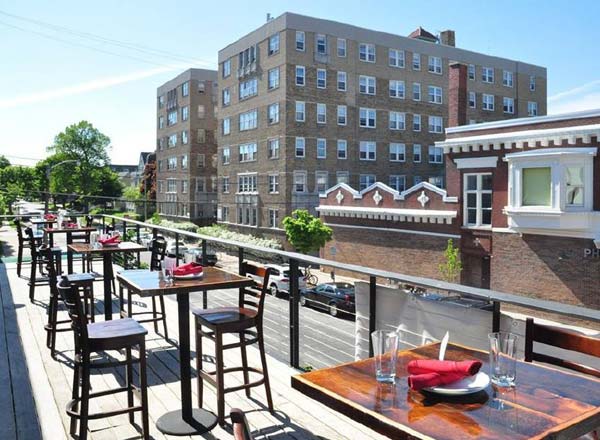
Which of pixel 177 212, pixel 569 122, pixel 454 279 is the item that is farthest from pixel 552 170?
pixel 177 212

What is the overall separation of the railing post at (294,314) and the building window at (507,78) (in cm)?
5079

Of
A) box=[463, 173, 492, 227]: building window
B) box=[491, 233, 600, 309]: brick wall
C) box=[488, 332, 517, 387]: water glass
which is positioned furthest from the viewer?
box=[463, 173, 492, 227]: building window

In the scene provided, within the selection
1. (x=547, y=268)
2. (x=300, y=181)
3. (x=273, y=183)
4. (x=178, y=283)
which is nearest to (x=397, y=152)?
(x=300, y=181)

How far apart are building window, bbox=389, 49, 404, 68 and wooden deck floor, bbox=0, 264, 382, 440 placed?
40.4 m

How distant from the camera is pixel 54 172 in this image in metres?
75.1

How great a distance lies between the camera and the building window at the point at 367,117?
138ft

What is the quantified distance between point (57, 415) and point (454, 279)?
2616 cm

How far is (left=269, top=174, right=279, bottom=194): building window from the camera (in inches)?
1574

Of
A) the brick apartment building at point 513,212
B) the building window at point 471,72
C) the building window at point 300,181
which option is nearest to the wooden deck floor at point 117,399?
the brick apartment building at point 513,212

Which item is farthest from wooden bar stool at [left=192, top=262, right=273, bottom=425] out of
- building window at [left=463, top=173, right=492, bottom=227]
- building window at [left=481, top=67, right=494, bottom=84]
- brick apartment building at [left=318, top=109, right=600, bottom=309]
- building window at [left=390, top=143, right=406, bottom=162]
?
building window at [left=481, top=67, right=494, bottom=84]

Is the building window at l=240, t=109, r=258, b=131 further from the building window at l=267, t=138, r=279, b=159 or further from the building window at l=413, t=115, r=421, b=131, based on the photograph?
the building window at l=413, t=115, r=421, b=131

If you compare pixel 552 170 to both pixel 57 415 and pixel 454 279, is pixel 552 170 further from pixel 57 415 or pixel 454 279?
pixel 57 415

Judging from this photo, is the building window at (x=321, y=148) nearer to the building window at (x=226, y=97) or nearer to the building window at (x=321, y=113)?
the building window at (x=321, y=113)

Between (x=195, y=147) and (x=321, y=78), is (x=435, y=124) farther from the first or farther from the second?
(x=195, y=147)
